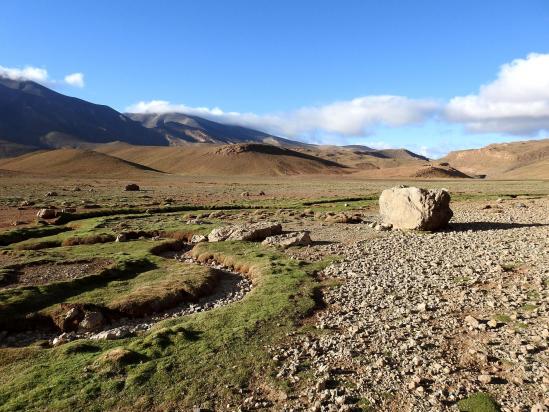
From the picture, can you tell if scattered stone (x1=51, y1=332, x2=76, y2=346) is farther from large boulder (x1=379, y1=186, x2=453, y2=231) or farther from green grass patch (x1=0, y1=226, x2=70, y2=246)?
large boulder (x1=379, y1=186, x2=453, y2=231)

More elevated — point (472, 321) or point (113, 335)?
point (472, 321)

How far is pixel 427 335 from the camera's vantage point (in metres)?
14.5

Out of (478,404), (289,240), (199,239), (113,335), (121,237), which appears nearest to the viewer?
(478,404)

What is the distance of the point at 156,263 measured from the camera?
27.2 m

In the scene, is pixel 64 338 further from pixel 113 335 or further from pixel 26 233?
pixel 26 233

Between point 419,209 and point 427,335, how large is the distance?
20.4m

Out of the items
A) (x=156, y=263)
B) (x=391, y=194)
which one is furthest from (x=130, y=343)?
(x=391, y=194)

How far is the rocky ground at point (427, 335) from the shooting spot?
37.0 feet

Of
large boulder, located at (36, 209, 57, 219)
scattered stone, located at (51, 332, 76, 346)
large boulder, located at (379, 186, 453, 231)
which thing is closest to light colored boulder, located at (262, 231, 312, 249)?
large boulder, located at (379, 186, 453, 231)

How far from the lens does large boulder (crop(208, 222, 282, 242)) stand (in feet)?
107

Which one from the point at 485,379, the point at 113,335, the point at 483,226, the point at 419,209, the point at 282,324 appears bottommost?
the point at 113,335

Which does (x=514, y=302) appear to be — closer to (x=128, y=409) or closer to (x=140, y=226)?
(x=128, y=409)

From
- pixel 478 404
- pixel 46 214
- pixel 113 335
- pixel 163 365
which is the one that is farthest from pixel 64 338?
pixel 46 214

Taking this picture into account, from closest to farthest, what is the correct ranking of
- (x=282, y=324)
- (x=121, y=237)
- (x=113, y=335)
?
(x=282, y=324)
(x=113, y=335)
(x=121, y=237)
